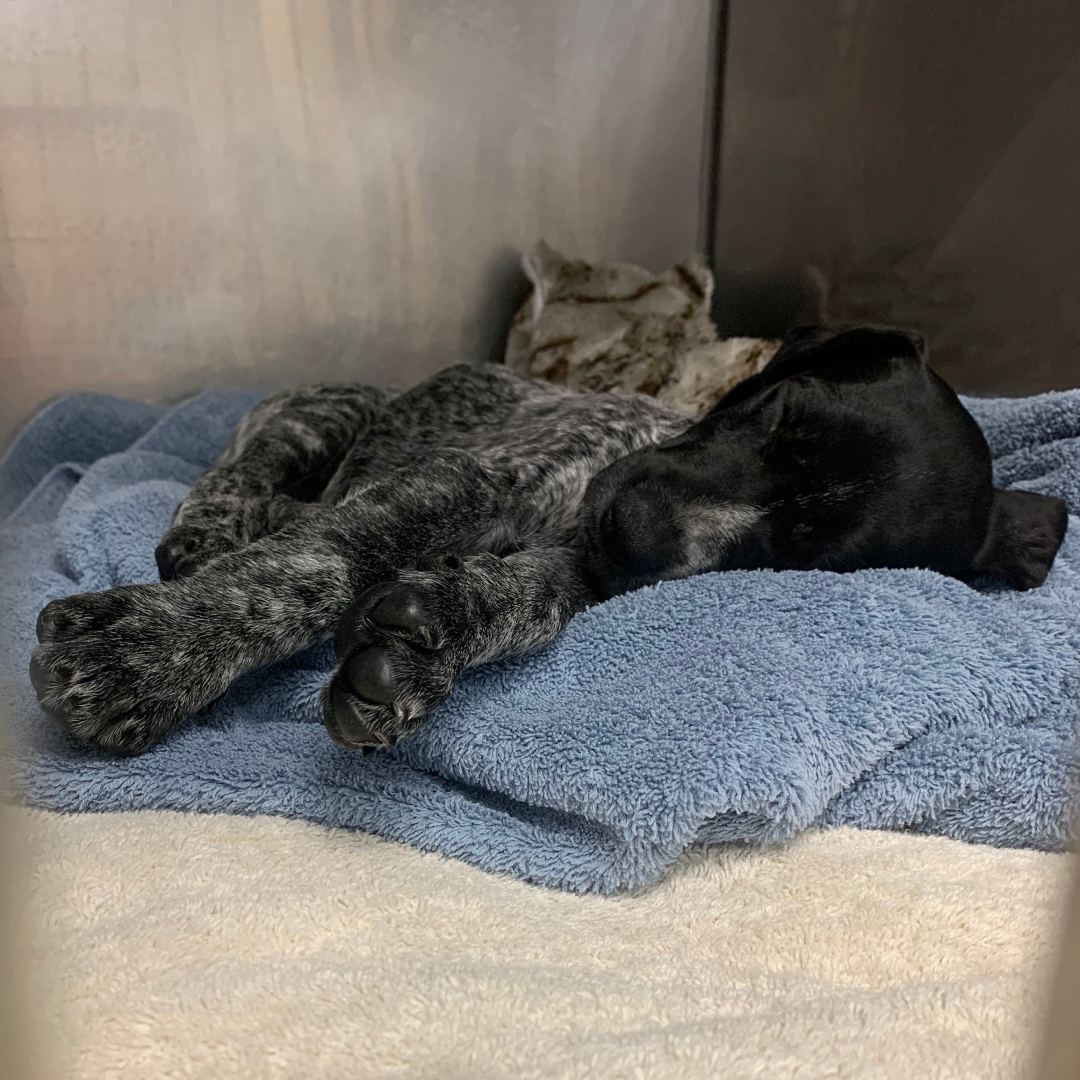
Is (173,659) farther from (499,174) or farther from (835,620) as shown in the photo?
(499,174)

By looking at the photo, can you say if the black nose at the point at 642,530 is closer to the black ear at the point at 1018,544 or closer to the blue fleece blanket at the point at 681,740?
the blue fleece blanket at the point at 681,740

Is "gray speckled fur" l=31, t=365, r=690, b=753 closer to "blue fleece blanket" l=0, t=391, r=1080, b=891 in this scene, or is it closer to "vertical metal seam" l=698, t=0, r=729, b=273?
"blue fleece blanket" l=0, t=391, r=1080, b=891

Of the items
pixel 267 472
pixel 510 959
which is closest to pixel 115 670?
pixel 510 959

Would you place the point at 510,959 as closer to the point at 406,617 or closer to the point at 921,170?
the point at 406,617

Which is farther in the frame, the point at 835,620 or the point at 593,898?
the point at 835,620

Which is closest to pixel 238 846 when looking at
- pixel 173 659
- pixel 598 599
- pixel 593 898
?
pixel 173 659

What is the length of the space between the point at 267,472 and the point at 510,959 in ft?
5.60

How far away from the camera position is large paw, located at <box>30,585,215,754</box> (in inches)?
61.5

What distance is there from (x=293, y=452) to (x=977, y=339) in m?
1.99

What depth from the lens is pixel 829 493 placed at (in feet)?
6.82

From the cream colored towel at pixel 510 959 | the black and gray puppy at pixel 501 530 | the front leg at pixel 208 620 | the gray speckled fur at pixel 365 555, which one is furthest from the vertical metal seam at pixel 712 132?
the cream colored towel at pixel 510 959

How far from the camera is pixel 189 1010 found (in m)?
1.13

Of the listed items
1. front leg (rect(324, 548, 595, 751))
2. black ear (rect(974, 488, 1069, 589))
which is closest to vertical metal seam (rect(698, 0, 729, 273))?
black ear (rect(974, 488, 1069, 589))

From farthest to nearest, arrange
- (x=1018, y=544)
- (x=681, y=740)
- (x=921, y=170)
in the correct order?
(x=921, y=170)
(x=1018, y=544)
(x=681, y=740)
